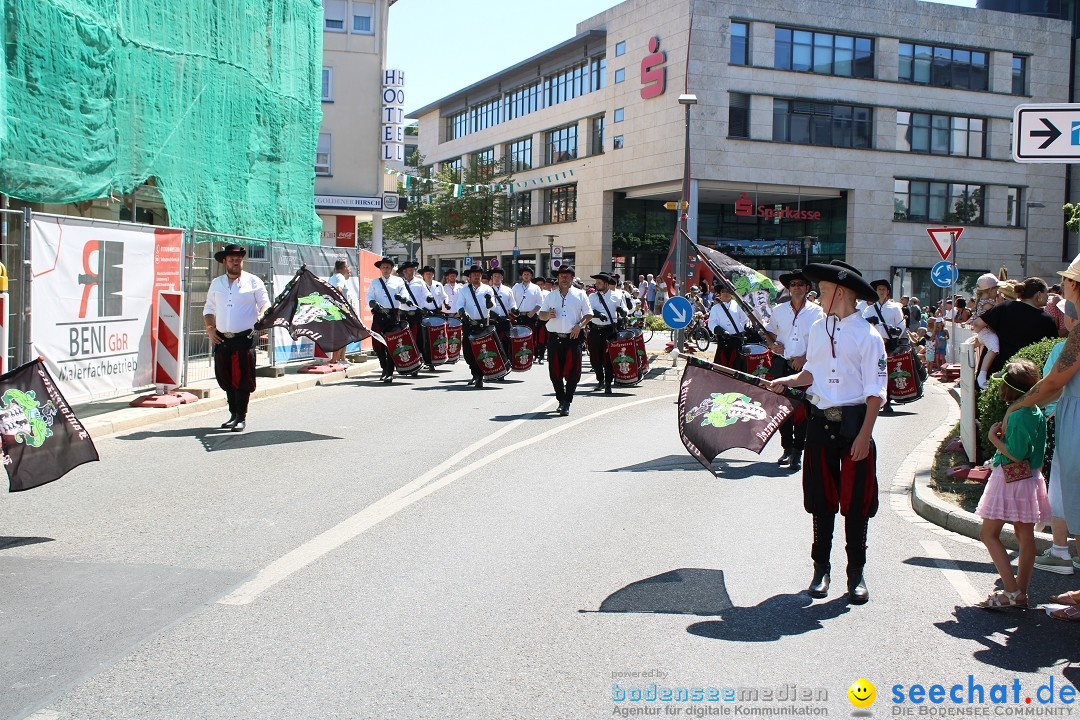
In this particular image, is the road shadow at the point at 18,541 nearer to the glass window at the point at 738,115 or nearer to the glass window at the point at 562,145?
the glass window at the point at 738,115

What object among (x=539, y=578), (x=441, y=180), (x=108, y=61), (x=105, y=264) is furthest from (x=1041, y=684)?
(x=441, y=180)

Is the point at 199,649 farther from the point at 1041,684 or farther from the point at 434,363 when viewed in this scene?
the point at 434,363

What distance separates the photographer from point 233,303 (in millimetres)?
11820

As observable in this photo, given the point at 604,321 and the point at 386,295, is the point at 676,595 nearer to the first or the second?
the point at 604,321

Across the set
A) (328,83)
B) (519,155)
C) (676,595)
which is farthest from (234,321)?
(519,155)

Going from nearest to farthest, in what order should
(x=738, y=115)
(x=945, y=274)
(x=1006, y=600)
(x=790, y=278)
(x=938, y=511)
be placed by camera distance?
(x=1006, y=600) → (x=938, y=511) → (x=790, y=278) → (x=945, y=274) → (x=738, y=115)

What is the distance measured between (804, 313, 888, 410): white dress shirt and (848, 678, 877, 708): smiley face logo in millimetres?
1726

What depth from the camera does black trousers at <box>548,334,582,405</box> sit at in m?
14.4

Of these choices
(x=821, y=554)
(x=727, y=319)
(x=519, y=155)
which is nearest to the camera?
(x=821, y=554)

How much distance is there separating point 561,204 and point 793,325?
183ft

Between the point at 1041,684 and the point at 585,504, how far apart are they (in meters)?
4.09

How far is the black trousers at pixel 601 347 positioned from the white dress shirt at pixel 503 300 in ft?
9.27

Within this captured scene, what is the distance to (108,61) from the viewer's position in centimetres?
1656

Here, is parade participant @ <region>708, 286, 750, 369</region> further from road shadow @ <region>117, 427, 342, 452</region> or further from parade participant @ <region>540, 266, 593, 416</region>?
road shadow @ <region>117, 427, 342, 452</region>
